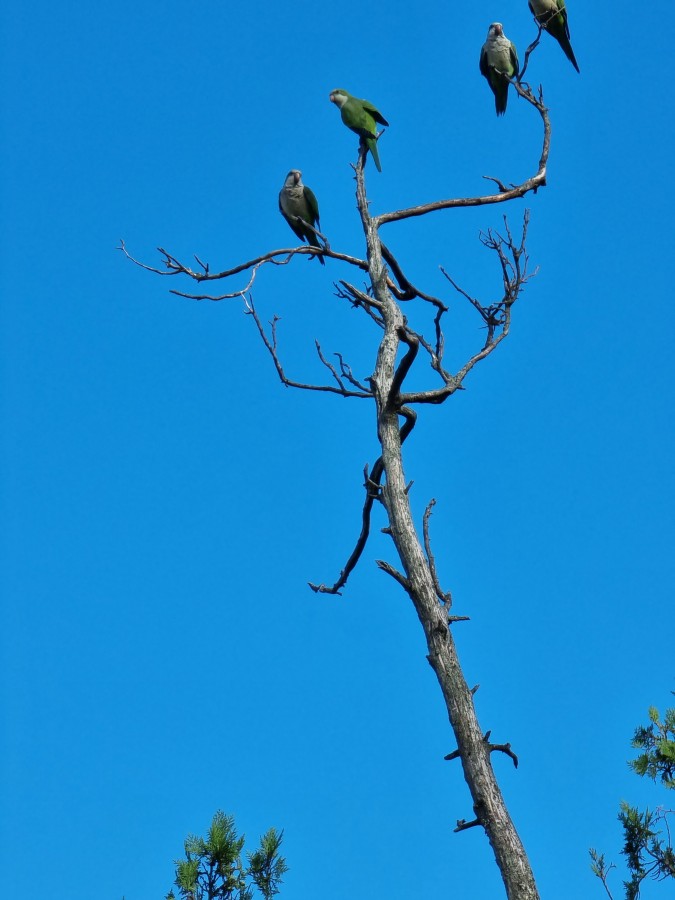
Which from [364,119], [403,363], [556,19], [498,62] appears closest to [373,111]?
[364,119]

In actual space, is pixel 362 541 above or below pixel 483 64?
below

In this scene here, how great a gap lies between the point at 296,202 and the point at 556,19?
2584 millimetres

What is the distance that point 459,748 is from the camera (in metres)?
4.16

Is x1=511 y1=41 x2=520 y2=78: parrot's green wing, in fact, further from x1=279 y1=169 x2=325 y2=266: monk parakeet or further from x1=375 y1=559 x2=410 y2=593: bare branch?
x1=375 y1=559 x2=410 y2=593: bare branch

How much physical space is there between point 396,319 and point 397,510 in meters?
1.17

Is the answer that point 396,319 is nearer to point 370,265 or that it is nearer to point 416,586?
point 370,265

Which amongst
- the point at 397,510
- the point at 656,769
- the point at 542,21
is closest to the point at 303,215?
the point at 542,21

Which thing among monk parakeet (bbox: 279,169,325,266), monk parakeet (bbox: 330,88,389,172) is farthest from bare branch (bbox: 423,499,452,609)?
monk parakeet (bbox: 279,169,325,266)

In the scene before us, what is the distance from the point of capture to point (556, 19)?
778cm

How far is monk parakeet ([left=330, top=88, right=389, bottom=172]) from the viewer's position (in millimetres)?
6797

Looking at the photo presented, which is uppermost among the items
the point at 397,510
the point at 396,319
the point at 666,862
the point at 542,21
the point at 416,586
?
the point at 542,21

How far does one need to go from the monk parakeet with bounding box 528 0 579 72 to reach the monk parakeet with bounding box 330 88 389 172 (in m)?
1.69

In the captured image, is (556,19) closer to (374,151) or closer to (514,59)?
(514,59)

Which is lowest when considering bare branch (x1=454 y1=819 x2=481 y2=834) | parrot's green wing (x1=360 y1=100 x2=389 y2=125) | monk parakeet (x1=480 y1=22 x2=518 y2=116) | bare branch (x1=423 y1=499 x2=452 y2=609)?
bare branch (x1=454 y1=819 x2=481 y2=834)
